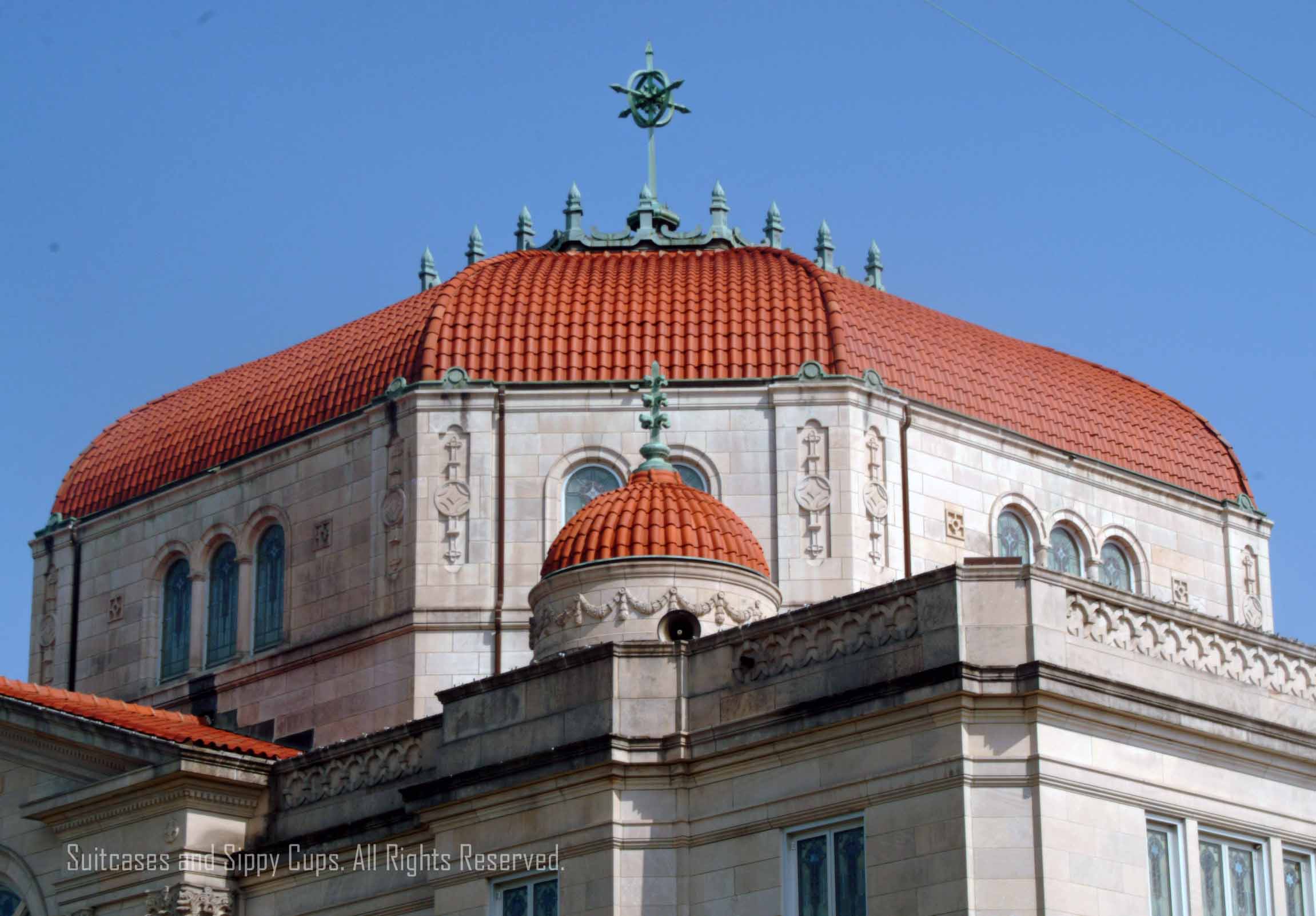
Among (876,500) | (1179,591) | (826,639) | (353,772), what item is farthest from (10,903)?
(1179,591)

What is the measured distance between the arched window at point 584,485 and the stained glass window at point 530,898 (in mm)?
11460

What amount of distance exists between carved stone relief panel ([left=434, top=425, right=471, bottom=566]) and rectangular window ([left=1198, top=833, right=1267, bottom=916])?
→ 53.3 ft

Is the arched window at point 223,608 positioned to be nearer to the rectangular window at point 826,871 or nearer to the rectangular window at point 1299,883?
the rectangular window at point 826,871

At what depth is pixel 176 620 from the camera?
4678 centimetres

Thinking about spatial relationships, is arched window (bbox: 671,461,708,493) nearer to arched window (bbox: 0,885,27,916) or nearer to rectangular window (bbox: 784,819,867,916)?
arched window (bbox: 0,885,27,916)

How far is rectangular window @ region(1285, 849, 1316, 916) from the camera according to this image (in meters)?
30.4

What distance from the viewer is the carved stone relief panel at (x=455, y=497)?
4247cm

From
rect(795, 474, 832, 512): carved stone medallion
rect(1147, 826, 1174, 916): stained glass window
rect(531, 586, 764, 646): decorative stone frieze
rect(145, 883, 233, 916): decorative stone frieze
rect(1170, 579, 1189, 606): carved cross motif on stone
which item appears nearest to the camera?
rect(1147, 826, 1174, 916): stained glass window

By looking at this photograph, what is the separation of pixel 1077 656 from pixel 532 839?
24.0 feet

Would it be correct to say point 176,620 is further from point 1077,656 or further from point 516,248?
point 1077,656

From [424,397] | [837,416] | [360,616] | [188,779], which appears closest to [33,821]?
[188,779]

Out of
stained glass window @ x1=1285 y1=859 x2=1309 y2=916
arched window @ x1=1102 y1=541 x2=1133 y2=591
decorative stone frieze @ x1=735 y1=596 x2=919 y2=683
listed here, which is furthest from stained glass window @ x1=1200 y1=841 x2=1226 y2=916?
arched window @ x1=1102 y1=541 x2=1133 y2=591

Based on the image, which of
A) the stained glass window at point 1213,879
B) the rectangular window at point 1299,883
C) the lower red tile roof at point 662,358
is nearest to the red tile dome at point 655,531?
the lower red tile roof at point 662,358

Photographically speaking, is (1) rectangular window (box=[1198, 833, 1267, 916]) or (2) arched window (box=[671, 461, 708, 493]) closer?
(1) rectangular window (box=[1198, 833, 1267, 916])
